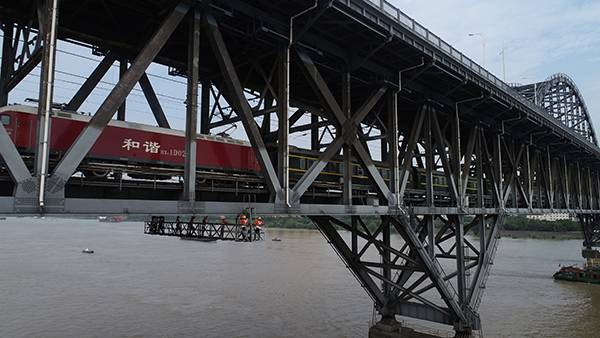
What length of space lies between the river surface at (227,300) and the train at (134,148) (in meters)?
12.2

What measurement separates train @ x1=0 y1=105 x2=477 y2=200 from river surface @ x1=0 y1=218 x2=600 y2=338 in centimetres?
1219

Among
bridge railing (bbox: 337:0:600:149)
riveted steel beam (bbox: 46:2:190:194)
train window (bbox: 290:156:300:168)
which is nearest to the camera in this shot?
riveted steel beam (bbox: 46:2:190:194)

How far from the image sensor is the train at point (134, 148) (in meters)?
12.5

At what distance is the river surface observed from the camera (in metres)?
25.5

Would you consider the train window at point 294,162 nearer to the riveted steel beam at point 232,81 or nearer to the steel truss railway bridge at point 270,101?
the steel truss railway bridge at point 270,101

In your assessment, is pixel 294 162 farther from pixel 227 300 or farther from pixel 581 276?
pixel 581 276

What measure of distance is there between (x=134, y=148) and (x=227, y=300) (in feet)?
69.1

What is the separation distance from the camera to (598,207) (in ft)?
201

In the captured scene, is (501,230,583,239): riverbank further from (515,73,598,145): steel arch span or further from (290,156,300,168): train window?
(290,156,300,168): train window

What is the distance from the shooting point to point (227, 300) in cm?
3253

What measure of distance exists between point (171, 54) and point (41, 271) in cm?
3875

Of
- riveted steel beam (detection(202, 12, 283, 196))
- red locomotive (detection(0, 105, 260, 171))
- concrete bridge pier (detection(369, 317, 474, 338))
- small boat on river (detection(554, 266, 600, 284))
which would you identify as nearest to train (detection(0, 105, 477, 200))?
red locomotive (detection(0, 105, 260, 171))

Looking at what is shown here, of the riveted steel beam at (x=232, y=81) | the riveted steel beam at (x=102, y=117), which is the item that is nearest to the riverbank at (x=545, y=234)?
the riveted steel beam at (x=232, y=81)

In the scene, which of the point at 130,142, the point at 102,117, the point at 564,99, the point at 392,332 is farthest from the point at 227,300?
the point at 564,99
